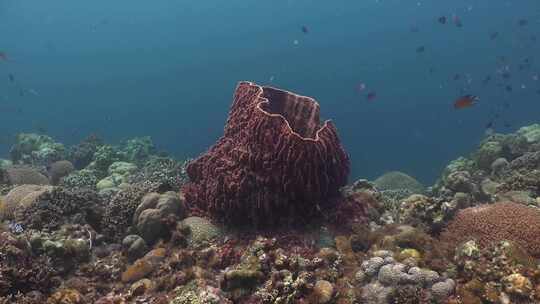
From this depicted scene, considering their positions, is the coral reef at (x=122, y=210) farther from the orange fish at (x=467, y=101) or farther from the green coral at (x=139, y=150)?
the green coral at (x=139, y=150)

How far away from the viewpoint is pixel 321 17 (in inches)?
4712

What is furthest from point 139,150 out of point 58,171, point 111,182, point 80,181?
point 111,182

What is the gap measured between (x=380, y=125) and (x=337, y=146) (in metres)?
98.8

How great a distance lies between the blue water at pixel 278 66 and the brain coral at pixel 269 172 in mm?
79988

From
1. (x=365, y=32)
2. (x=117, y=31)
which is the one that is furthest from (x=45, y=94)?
(x=365, y=32)

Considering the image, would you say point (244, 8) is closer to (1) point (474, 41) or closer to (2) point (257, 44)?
(2) point (257, 44)

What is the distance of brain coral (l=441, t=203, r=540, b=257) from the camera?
7.20 metres

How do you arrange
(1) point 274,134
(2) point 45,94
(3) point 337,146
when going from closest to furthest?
(1) point 274,134 → (3) point 337,146 → (2) point 45,94

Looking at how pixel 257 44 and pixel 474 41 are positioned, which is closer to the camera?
pixel 257 44

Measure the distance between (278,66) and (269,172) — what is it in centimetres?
10731

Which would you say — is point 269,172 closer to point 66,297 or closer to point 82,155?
point 66,297

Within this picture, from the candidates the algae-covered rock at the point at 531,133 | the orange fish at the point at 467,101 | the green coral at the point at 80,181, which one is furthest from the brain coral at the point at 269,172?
the algae-covered rock at the point at 531,133

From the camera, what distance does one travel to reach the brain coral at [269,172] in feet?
25.8

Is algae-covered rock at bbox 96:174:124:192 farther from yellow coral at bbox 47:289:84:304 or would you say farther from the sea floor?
yellow coral at bbox 47:289:84:304
